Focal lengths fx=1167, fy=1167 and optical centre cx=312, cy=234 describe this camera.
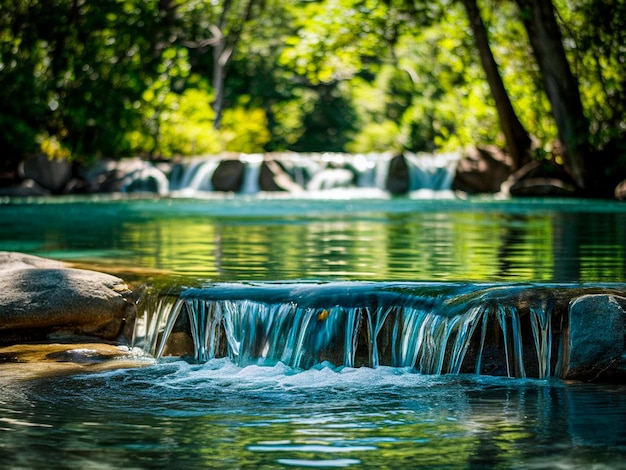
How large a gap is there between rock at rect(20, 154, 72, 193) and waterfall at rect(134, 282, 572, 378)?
843 inches

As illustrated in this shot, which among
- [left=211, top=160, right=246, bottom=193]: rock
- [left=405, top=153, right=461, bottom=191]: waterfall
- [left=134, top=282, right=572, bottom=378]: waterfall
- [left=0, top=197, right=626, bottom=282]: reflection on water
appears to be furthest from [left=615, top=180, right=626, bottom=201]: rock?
[left=134, top=282, right=572, bottom=378]: waterfall

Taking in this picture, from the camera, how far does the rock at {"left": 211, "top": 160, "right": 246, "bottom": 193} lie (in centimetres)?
2894

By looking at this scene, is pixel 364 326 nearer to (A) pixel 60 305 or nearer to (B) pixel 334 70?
(A) pixel 60 305

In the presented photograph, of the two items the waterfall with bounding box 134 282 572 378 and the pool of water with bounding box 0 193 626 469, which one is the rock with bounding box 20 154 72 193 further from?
the waterfall with bounding box 134 282 572 378

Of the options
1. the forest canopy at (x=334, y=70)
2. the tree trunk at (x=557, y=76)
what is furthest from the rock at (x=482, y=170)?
the tree trunk at (x=557, y=76)

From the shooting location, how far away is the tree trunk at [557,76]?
21047 mm

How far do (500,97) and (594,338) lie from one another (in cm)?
1876

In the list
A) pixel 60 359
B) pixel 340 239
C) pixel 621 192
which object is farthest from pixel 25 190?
pixel 60 359

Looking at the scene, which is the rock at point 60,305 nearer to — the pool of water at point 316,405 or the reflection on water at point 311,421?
the pool of water at point 316,405

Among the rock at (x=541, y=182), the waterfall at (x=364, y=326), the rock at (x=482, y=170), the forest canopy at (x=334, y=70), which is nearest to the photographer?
the waterfall at (x=364, y=326)

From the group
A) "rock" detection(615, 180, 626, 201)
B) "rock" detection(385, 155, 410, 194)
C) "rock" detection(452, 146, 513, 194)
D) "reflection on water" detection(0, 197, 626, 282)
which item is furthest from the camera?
"rock" detection(385, 155, 410, 194)

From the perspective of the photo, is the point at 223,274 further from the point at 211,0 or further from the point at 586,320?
the point at 211,0

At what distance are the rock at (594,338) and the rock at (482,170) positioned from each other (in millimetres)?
20911

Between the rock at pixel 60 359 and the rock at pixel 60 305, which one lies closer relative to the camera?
the rock at pixel 60 359
